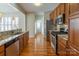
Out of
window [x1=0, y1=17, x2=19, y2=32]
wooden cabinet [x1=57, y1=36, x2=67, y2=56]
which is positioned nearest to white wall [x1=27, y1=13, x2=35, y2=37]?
window [x1=0, y1=17, x2=19, y2=32]

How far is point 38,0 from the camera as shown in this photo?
6.81ft

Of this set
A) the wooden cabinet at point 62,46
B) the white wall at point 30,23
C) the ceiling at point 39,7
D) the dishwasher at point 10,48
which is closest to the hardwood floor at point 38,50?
the wooden cabinet at point 62,46

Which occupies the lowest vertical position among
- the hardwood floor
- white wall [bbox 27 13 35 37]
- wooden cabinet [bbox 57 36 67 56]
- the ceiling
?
the hardwood floor

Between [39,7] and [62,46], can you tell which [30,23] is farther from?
[62,46]

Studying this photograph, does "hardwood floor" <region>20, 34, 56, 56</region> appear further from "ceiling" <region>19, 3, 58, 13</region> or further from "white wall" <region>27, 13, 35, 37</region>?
"white wall" <region>27, 13, 35, 37</region>

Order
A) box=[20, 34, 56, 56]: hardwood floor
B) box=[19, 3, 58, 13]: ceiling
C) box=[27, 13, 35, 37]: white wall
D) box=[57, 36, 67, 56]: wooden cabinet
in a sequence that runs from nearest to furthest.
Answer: box=[57, 36, 67, 56]: wooden cabinet, box=[20, 34, 56, 56]: hardwood floor, box=[19, 3, 58, 13]: ceiling, box=[27, 13, 35, 37]: white wall

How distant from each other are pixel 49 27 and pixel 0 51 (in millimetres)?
7228

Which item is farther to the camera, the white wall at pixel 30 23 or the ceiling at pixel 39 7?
the white wall at pixel 30 23

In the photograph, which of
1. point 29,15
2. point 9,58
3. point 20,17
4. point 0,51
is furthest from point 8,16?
point 9,58

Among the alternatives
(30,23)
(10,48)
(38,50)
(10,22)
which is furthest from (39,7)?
(10,48)

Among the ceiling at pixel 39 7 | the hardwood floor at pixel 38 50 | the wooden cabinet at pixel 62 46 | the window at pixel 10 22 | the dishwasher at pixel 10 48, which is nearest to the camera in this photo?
the dishwasher at pixel 10 48

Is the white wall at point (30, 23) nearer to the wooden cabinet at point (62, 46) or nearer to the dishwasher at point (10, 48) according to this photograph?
the wooden cabinet at point (62, 46)

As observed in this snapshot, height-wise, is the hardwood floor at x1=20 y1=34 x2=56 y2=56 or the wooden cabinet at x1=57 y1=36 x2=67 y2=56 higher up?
the wooden cabinet at x1=57 y1=36 x2=67 y2=56

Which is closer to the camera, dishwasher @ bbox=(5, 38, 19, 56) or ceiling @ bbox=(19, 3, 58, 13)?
dishwasher @ bbox=(5, 38, 19, 56)
